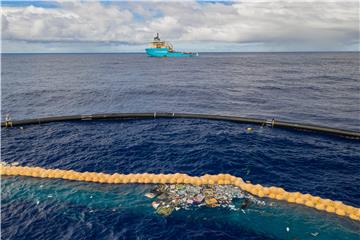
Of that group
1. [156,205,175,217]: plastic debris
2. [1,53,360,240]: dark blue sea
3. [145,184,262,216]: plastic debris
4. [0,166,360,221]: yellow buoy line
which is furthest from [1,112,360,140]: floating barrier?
[156,205,175,217]: plastic debris

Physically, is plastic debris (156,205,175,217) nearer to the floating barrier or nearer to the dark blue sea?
the dark blue sea

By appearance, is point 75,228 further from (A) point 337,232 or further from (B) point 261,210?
(A) point 337,232

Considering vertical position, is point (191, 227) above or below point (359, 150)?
below

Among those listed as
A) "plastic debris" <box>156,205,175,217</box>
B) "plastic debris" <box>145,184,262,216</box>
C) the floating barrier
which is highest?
the floating barrier

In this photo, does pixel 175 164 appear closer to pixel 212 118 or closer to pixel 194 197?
pixel 194 197

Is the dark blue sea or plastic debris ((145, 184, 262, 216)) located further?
plastic debris ((145, 184, 262, 216))

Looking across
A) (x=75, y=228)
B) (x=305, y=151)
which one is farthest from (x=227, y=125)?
(x=75, y=228)
